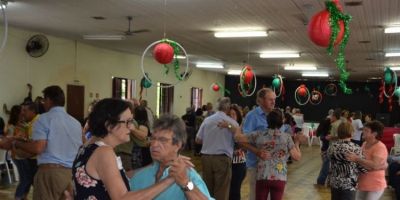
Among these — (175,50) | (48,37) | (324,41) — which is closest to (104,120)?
(324,41)

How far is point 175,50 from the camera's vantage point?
21.1 feet

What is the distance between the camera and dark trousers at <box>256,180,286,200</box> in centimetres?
397

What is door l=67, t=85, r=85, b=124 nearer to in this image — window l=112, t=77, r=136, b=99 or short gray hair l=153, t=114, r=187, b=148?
window l=112, t=77, r=136, b=99

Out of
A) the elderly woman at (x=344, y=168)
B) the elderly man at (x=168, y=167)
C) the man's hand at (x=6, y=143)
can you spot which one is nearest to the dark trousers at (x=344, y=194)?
the elderly woman at (x=344, y=168)

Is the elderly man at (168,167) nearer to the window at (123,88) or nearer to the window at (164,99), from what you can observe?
the window at (123,88)

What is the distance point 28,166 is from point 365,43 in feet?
25.2

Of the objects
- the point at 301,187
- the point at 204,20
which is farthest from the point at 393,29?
the point at 204,20

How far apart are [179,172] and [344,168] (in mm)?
2770

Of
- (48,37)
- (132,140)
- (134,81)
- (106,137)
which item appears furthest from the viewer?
(134,81)

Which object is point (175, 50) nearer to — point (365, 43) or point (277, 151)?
point (277, 151)

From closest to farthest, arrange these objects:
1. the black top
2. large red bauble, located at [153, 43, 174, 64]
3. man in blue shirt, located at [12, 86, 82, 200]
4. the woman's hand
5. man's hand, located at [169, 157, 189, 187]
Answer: man's hand, located at [169, 157, 189, 187]
the black top
man in blue shirt, located at [12, 86, 82, 200]
the woman's hand
large red bauble, located at [153, 43, 174, 64]

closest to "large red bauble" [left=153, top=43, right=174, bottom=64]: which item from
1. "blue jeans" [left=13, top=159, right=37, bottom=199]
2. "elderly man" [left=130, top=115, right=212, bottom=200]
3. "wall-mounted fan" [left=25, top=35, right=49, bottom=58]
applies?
"blue jeans" [left=13, top=159, right=37, bottom=199]

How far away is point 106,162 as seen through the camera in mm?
1838

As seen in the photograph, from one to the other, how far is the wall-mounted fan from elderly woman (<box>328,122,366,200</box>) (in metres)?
7.24
